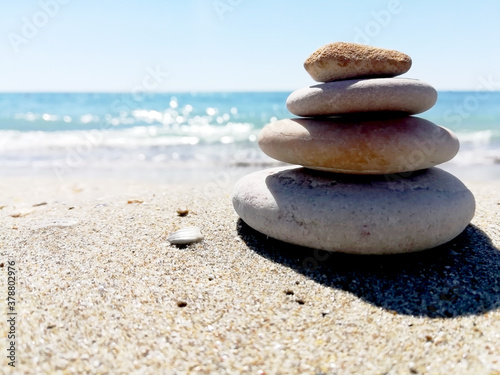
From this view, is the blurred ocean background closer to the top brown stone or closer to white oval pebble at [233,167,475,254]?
white oval pebble at [233,167,475,254]

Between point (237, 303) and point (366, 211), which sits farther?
point (366, 211)

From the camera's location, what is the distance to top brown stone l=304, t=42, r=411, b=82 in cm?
310

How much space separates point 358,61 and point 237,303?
201cm

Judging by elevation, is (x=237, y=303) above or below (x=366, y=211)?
below

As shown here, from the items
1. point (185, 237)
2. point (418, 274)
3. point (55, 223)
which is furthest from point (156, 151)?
point (418, 274)

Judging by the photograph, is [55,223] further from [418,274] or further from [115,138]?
[115,138]

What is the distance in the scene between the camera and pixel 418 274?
2943 mm

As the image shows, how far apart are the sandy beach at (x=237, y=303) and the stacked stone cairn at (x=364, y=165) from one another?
0.86 feet

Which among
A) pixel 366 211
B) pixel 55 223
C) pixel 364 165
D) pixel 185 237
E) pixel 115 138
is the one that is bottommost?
pixel 115 138

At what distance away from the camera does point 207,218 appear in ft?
13.6

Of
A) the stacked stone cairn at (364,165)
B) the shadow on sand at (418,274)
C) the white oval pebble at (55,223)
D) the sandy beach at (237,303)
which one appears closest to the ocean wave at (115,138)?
the white oval pebble at (55,223)

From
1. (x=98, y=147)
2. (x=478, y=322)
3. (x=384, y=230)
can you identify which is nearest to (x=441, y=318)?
(x=478, y=322)

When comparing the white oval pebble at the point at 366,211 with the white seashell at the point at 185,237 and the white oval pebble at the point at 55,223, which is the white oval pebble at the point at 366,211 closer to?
the white seashell at the point at 185,237

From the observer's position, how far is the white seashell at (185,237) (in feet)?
11.4
